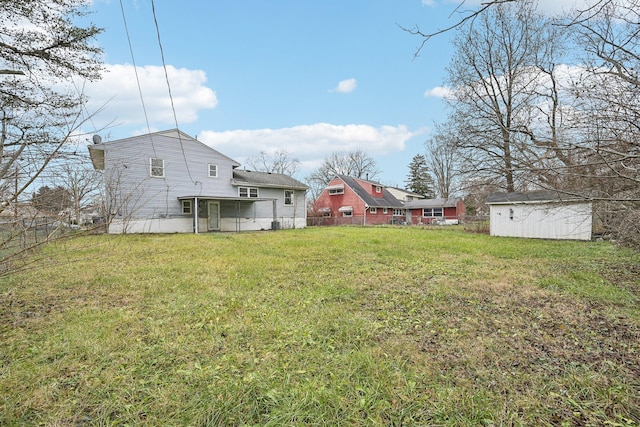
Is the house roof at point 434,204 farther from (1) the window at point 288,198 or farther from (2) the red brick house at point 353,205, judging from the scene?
(1) the window at point 288,198

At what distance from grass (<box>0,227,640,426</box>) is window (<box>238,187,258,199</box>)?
14.6 metres

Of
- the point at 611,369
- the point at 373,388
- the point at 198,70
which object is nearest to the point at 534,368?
the point at 611,369

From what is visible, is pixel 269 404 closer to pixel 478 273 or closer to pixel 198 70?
pixel 478 273

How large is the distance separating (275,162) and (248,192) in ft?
72.5

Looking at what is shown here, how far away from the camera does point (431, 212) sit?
3312 cm

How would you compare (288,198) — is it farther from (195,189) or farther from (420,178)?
→ (420,178)

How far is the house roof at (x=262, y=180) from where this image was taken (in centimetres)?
2011

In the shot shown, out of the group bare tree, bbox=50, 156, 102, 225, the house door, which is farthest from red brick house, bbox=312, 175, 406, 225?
bare tree, bbox=50, 156, 102, 225

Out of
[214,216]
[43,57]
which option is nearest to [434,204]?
[214,216]

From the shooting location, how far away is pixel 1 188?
2041 millimetres

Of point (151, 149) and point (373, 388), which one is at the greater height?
point (151, 149)

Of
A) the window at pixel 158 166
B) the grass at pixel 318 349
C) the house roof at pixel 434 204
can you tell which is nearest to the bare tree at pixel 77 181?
the grass at pixel 318 349

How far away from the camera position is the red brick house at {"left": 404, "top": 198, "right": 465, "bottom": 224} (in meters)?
31.1

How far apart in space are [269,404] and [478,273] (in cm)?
556
